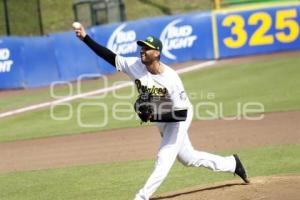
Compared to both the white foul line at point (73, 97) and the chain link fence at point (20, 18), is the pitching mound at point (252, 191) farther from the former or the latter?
the chain link fence at point (20, 18)

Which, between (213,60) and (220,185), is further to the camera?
(213,60)

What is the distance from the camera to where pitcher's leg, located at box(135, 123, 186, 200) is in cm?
720

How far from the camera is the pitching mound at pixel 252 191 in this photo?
7.55m

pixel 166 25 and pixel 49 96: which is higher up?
pixel 166 25

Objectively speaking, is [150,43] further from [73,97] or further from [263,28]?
[263,28]

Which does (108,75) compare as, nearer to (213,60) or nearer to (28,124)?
(213,60)

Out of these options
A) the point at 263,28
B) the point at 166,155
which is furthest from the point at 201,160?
the point at 263,28

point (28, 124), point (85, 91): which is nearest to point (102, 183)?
point (28, 124)

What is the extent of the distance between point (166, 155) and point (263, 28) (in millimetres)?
15633

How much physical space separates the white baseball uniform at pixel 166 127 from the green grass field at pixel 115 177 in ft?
3.44

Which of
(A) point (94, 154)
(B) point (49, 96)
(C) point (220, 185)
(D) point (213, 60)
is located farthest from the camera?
(D) point (213, 60)

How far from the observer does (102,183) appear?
361 inches

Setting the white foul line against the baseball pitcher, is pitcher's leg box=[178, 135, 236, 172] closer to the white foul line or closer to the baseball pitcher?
the baseball pitcher

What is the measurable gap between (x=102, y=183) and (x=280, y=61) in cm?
1279
